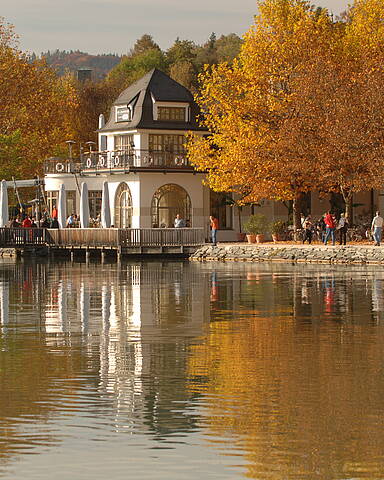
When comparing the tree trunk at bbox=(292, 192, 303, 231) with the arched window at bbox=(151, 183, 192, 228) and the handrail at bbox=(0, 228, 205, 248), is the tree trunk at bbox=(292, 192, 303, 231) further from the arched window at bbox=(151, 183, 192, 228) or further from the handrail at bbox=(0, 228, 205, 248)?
the arched window at bbox=(151, 183, 192, 228)

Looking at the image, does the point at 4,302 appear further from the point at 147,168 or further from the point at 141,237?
the point at 147,168

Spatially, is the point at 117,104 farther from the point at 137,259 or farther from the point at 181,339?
the point at 181,339

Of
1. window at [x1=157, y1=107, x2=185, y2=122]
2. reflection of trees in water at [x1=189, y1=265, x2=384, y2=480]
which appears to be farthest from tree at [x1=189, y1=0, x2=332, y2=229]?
reflection of trees in water at [x1=189, y1=265, x2=384, y2=480]

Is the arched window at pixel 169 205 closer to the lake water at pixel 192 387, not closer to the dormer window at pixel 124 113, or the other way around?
the dormer window at pixel 124 113

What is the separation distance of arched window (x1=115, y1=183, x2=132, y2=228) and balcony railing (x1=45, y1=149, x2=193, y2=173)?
5.27ft

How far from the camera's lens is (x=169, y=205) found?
72.7m

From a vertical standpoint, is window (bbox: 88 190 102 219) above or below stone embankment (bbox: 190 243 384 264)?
above

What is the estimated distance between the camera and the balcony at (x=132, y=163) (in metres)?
71.6

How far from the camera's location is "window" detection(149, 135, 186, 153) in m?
73.4

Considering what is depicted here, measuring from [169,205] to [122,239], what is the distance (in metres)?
11.0

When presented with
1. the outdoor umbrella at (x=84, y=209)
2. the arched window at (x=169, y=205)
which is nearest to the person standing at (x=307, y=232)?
the outdoor umbrella at (x=84, y=209)

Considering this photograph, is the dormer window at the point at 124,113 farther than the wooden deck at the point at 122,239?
Yes

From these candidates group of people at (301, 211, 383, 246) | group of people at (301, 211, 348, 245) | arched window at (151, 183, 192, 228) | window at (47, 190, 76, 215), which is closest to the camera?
group of people at (301, 211, 383, 246)

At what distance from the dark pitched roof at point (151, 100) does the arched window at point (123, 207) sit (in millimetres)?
4013
